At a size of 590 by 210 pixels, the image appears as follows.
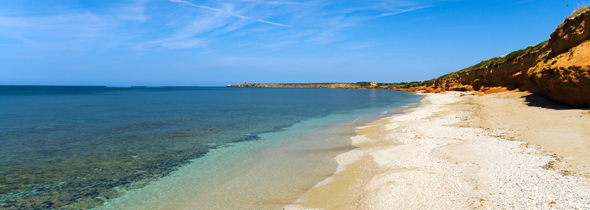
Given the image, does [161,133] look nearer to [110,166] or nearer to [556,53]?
[110,166]

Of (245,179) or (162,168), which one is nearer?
(245,179)

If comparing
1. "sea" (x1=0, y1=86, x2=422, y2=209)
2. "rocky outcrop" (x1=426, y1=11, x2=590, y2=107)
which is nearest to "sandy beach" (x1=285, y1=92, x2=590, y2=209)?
"sea" (x1=0, y1=86, x2=422, y2=209)

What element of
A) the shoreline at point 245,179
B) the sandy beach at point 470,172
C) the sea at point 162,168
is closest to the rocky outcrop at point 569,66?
the sandy beach at point 470,172

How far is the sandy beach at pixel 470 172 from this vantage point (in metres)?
5.81

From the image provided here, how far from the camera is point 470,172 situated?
767cm

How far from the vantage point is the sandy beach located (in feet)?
19.1

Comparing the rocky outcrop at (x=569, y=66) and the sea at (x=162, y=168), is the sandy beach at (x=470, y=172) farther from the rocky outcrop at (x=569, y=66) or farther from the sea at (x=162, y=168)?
the rocky outcrop at (x=569, y=66)

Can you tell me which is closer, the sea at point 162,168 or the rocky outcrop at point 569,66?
the sea at point 162,168

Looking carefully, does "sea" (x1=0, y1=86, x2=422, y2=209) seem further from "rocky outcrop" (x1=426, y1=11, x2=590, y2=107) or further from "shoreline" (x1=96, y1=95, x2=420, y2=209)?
"rocky outcrop" (x1=426, y1=11, x2=590, y2=107)

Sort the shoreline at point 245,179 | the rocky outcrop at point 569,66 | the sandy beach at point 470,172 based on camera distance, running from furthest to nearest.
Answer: the rocky outcrop at point 569,66 < the shoreline at point 245,179 < the sandy beach at point 470,172

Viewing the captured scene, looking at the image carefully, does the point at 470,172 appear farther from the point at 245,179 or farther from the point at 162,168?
the point at 162,168

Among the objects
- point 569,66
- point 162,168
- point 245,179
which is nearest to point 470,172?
point 245,179

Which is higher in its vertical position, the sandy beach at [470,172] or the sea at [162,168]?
the sandy beach at [470,172]

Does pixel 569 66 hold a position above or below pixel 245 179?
above
